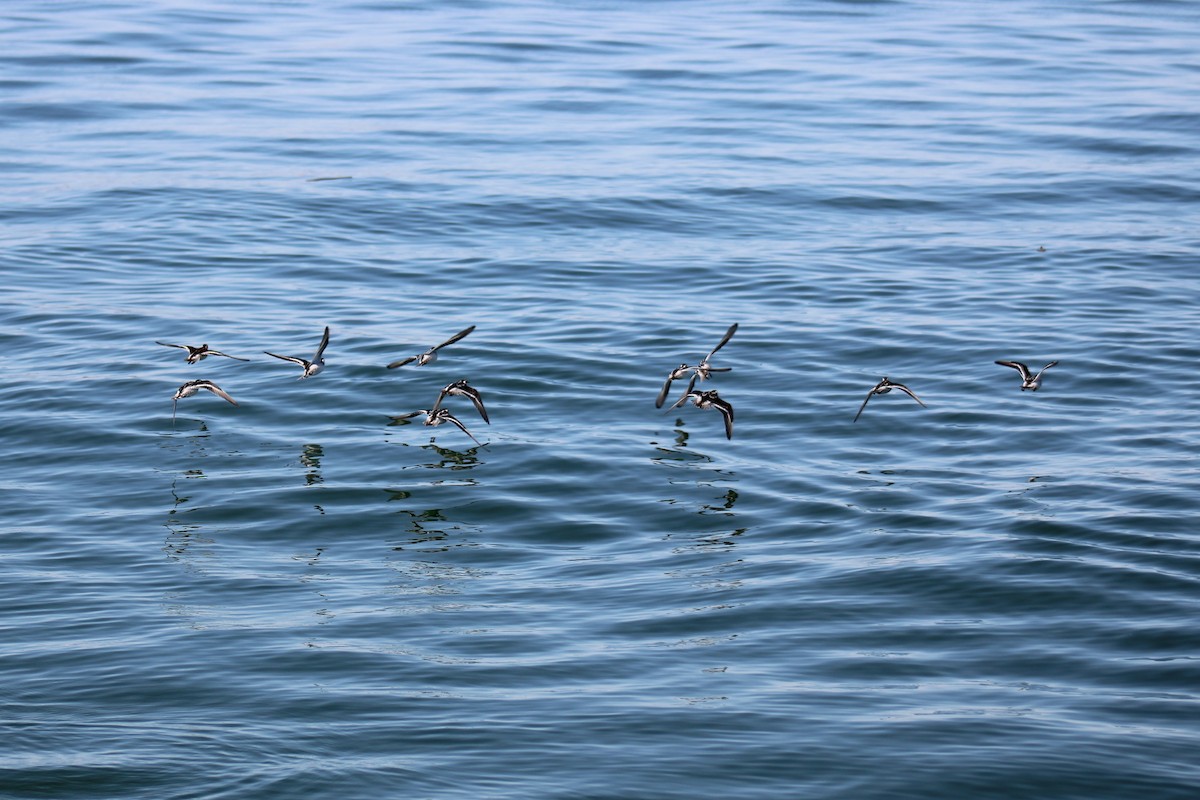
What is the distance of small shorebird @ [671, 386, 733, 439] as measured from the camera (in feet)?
67.8

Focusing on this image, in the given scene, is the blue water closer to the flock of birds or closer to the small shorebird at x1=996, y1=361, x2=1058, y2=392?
the flock of birds

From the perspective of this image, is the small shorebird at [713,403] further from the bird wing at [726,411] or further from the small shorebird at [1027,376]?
the small shorebird at [1027,376]

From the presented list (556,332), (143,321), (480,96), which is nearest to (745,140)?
(480,96)

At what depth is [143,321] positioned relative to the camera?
2648 centimetres

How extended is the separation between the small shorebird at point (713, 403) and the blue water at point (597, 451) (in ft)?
1.88

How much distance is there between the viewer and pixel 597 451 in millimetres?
21047

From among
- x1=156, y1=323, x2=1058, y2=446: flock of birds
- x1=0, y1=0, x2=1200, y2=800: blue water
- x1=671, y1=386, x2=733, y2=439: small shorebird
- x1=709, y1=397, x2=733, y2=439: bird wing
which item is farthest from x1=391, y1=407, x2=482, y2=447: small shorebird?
x1=709, y1=397, x2=733, y2=439: bird wing

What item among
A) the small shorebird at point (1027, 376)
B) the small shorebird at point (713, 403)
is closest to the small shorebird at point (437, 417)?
the small shorebird at point (713, 403)

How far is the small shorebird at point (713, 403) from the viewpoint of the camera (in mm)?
20672

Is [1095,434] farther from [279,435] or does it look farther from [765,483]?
[279,435]

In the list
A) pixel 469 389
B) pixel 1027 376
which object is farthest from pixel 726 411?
pixel 1027 376

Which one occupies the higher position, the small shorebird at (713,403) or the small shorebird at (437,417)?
the small shorebird at (713,403)

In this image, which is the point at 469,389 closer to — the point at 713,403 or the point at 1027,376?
the point at 713,403

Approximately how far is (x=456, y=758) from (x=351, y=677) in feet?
5.81
